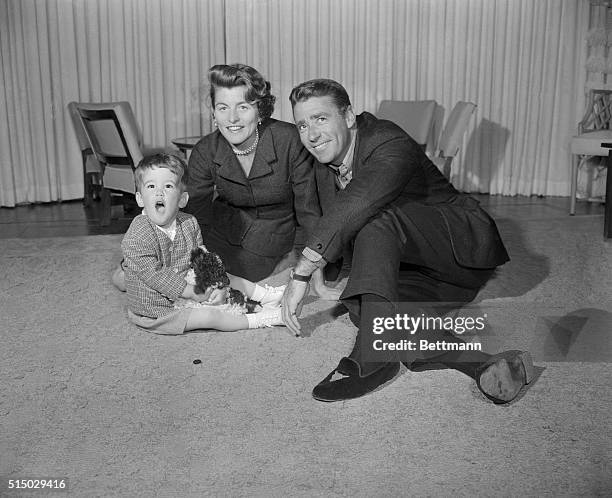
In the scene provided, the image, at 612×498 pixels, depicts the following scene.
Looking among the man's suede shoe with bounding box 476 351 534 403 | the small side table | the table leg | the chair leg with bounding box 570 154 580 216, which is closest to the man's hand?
the man's suede shoe with bounding box 476 351 534 403

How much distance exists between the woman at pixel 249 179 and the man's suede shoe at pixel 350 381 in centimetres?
79

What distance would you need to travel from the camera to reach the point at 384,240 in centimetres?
252

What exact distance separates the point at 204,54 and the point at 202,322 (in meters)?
4.03

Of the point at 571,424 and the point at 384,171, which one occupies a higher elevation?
the point at 384,171

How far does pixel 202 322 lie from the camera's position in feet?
9.82

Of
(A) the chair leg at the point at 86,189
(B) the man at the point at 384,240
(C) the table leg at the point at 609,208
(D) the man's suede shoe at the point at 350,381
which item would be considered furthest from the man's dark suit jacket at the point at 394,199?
(A) the chair leg at the point at 86,189

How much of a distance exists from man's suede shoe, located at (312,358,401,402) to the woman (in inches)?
31.3

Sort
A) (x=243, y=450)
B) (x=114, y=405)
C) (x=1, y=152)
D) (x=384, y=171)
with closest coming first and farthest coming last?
(x=243, y=450) → (x=114, y=405) → (x=384, y=171) → (x=1, y=152)

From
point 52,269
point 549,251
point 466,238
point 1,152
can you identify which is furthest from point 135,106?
point 466,238

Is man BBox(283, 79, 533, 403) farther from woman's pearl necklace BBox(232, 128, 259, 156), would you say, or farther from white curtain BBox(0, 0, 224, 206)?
white curtain BBox(0, 0, 224, 206)

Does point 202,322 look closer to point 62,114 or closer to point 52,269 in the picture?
point 52,269

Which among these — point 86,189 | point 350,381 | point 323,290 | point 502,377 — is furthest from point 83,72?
point 502,377

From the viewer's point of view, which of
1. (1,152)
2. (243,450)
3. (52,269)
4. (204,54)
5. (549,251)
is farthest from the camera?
(204,54)

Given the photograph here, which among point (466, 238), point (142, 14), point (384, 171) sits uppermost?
point (142, 14)
